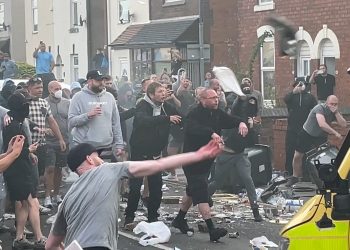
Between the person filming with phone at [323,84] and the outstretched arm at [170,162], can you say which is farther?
the person filming with phone at [323,84]

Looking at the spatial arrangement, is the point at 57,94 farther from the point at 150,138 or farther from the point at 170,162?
the point at 170,162

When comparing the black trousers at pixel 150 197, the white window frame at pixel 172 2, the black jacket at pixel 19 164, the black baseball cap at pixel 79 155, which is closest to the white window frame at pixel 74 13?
the white window frame at pixel 172 2

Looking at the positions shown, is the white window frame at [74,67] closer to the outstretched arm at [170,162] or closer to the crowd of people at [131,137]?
the crowd of people at [131,137]

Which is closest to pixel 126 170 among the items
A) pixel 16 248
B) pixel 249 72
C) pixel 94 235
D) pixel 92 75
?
pixel 94 235

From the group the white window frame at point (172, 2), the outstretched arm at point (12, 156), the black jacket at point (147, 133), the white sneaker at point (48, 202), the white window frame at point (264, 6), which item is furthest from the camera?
the white window frame at point (172, 2)

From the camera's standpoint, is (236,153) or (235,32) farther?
(235,32)

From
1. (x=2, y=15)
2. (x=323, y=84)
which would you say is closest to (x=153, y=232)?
(x=323, y=84)

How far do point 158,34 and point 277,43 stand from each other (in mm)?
6960

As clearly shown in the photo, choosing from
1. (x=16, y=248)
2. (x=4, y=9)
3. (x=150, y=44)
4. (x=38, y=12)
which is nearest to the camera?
(x=16, y=248)

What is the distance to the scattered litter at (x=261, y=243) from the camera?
9969mm

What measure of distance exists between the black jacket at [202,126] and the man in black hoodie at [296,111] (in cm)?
514

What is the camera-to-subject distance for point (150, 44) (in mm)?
30328

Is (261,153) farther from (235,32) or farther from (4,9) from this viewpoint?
(4,9)

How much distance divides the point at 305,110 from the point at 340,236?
1040cm
